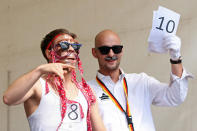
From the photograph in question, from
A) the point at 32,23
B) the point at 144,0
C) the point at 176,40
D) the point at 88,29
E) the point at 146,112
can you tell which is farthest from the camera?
the point at 32,23

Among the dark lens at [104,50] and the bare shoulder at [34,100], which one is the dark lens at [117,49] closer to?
the dark lens at [104,50]

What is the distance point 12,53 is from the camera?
4.54 meters

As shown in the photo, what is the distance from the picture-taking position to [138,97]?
2.29m

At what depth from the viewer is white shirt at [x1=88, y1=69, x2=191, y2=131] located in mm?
2154

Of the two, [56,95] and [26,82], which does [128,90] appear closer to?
[56,95]

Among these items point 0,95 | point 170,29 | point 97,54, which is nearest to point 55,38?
point 97,54

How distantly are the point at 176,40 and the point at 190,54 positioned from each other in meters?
1.02

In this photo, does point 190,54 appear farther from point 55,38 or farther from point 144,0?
point 55,38

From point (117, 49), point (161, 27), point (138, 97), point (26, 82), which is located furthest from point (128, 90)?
point (26, 82)

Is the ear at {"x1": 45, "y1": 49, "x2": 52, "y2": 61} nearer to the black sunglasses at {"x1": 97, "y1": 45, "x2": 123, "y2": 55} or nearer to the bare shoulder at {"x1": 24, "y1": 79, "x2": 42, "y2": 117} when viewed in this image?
the bare shoulder at {"x1": 24, "y1": 79, "x2": 42, "y2": 117}

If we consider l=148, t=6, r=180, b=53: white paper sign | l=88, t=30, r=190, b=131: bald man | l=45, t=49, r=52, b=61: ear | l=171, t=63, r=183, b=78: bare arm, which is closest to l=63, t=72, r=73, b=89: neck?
l=45, t=49, r=52, b=61: ear

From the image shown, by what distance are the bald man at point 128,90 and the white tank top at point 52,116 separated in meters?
0.53

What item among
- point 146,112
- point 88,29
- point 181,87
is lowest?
point 146,112

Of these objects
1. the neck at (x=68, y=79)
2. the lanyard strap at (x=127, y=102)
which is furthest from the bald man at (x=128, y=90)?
the neck at (x=68, y=79)
